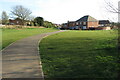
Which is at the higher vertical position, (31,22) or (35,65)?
(31,22)

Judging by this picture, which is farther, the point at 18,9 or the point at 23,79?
the point at 18,9

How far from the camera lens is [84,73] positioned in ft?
15.5

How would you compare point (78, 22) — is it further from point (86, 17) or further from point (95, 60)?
point (95, 60)

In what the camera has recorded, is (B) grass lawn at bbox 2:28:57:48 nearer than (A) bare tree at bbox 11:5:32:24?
Yes

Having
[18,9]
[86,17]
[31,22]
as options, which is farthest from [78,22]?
[18,9]

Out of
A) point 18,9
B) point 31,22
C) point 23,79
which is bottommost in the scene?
point 23,79

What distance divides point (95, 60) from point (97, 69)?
4.04 feet

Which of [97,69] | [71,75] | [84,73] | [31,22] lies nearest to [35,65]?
[71,75]

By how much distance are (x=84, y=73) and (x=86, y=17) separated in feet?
206

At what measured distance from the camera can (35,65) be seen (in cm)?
565

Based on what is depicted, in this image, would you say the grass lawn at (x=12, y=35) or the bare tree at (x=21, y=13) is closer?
the grass lawn at (x=12, y=35)

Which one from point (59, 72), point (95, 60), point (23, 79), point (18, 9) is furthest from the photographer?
point (18, 9)

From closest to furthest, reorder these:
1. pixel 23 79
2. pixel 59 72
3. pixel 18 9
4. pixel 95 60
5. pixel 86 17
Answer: pixel 23 79, pixel 59 72, pixel 95 60, pixel 18 9, pixel 86 17

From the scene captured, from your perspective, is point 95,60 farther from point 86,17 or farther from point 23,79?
point 86,17
